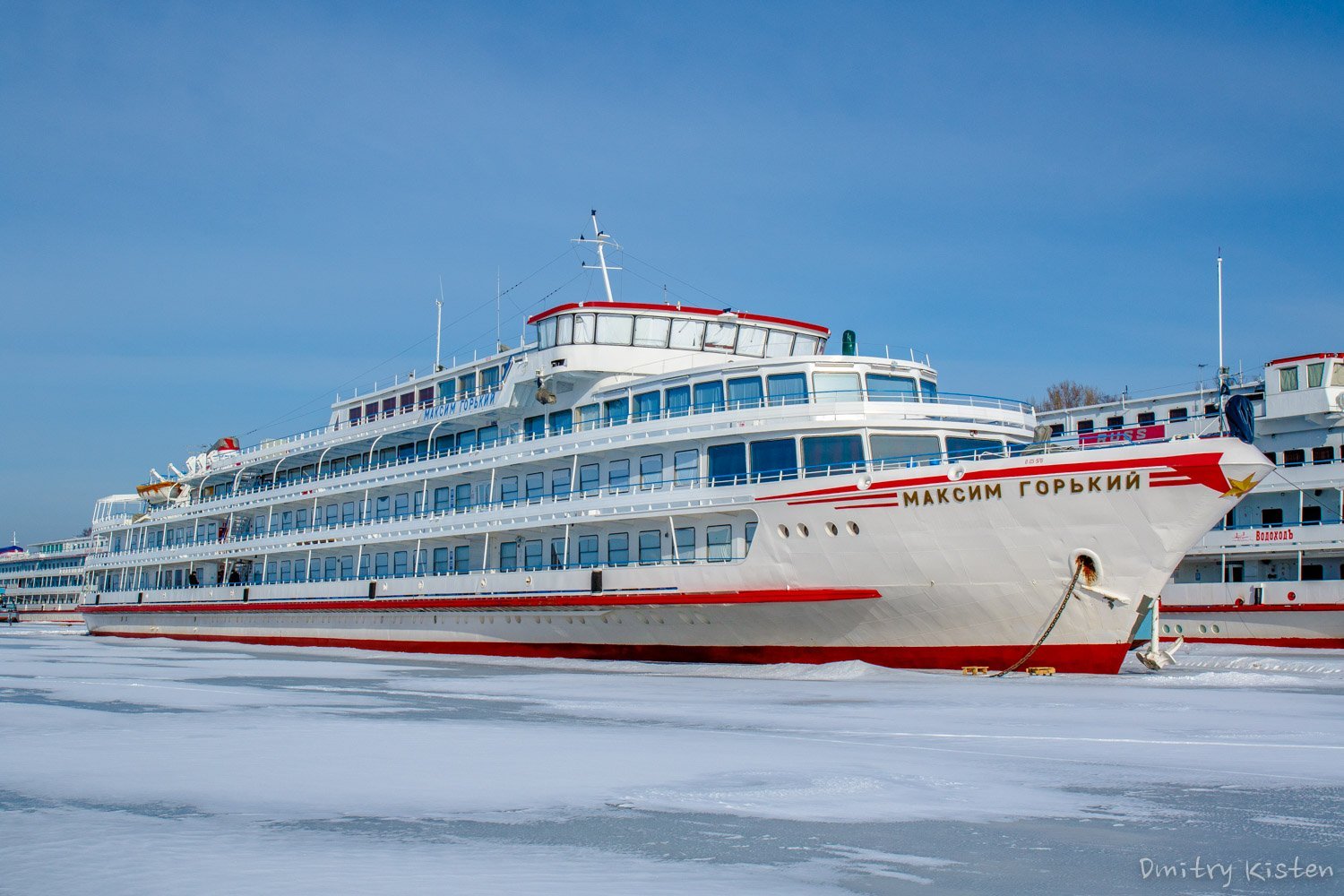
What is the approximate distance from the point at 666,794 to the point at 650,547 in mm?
18905

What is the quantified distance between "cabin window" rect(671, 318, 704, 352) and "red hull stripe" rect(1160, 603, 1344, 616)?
21.0m

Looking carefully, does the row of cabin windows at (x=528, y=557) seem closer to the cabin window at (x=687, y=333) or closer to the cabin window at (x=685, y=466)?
the cabin window at (x=685, y=466)

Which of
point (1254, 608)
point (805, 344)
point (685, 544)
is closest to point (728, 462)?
point (685, 544)

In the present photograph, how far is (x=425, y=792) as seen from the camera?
862cm

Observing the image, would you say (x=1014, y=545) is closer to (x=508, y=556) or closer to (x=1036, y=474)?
(x=1036, y=474)

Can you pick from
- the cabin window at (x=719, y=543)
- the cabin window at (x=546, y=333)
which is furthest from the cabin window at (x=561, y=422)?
the cabin window at (x=719, y=543)

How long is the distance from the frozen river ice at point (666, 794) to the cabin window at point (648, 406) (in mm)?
11412

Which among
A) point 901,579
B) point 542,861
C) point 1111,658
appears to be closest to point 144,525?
point 901,579

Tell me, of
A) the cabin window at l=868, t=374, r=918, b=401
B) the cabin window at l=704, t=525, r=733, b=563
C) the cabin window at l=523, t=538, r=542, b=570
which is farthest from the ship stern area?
→ the cabin window at l=523, t=538, r=542, b=570

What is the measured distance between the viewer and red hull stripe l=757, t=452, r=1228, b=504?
19.9 m

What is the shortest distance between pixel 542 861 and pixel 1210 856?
393 cm

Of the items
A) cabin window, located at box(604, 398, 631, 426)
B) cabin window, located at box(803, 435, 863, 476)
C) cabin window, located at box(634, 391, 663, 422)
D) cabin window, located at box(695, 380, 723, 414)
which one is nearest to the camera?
cabin window, located at box(803, 435, 863, 476)

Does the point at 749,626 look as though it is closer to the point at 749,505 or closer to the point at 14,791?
the point at 749,505

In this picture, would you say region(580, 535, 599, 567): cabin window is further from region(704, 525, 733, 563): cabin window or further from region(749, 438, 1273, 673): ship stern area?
region(749, 438, 1273, 673): ship stern area
